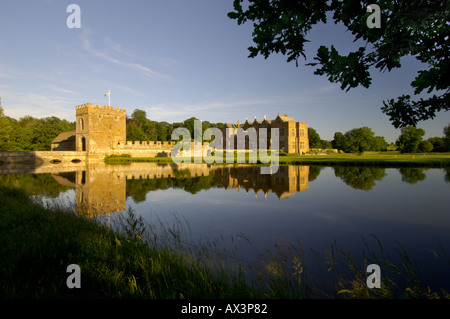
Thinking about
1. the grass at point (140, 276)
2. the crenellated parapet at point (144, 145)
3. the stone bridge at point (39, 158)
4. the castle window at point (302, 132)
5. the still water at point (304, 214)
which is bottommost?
the still water at point (304, 214)

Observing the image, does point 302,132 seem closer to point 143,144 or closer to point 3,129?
point 143,144

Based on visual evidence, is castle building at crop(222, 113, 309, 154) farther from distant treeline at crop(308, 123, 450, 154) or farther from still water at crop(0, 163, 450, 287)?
still water at crop(0, 163, 450, 287)

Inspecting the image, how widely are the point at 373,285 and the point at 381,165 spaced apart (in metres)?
30.5

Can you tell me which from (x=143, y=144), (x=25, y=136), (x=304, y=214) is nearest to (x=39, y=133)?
(x=25, y=136)

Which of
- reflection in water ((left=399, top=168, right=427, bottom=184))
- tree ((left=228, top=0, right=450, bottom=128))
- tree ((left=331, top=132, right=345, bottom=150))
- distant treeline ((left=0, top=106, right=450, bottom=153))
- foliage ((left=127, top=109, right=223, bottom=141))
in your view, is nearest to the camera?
tree ((left=228, top=0, right=450, bottom=128))

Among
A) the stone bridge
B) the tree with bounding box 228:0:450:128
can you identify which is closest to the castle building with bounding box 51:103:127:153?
the stone bridge

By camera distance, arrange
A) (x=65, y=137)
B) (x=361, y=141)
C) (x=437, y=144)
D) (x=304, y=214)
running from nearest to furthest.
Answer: (x=304, y=214), (x=361, y=141), (x=65, y=137), (x=437, y=144)

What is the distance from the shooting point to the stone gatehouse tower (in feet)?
146

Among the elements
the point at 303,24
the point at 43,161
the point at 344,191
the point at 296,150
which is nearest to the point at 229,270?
the point at 303,24

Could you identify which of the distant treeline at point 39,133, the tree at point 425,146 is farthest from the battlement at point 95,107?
the tree at point 425,146

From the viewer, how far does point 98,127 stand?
148ft

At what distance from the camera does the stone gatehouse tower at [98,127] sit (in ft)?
146

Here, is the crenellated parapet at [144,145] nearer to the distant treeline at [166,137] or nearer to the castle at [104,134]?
the castle at [104,134]

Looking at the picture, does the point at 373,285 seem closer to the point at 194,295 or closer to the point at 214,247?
the point at 194,295
